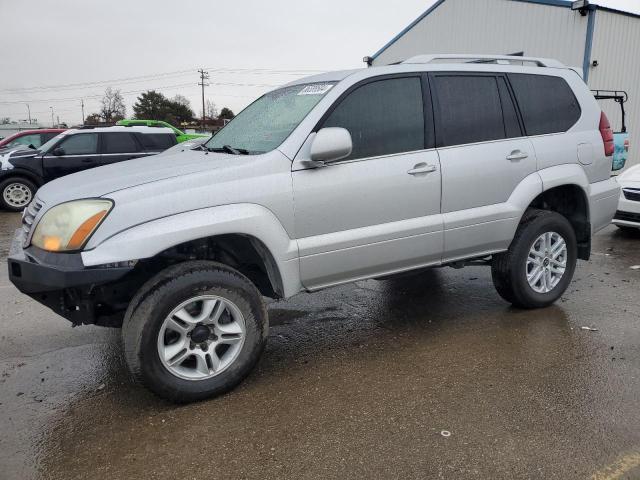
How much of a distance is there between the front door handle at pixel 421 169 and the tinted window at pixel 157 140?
8803 millimetres

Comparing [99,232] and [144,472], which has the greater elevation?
[99,232]

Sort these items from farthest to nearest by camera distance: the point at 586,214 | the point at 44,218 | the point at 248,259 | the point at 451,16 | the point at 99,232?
the point at 451,16, the point at 586,214, the point at 248,259, the point at 44,218, the point at 99,232

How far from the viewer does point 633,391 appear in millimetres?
3072

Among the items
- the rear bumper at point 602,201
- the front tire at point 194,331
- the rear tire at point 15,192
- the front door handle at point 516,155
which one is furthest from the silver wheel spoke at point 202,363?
the rear tire at point 15,192

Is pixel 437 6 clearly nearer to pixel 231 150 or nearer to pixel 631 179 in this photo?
pixel 631 179

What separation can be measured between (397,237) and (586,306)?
222 cm

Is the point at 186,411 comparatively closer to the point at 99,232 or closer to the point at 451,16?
the point at 99,232

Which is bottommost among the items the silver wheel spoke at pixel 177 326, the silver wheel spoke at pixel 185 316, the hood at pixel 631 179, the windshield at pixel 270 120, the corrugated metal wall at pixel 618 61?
the silver wheel spoke at pixel 177 326

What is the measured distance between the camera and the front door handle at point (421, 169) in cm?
353

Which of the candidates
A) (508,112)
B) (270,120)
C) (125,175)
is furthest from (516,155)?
(125,175)

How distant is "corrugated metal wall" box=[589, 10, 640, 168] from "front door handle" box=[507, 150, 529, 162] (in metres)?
12.1

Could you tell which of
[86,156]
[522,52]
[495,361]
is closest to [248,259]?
[495,361]

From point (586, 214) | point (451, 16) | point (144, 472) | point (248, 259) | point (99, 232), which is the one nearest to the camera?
point (144, 472)

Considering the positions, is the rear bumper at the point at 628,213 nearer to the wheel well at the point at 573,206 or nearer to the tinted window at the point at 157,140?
the wheel well at the point at 573,206
